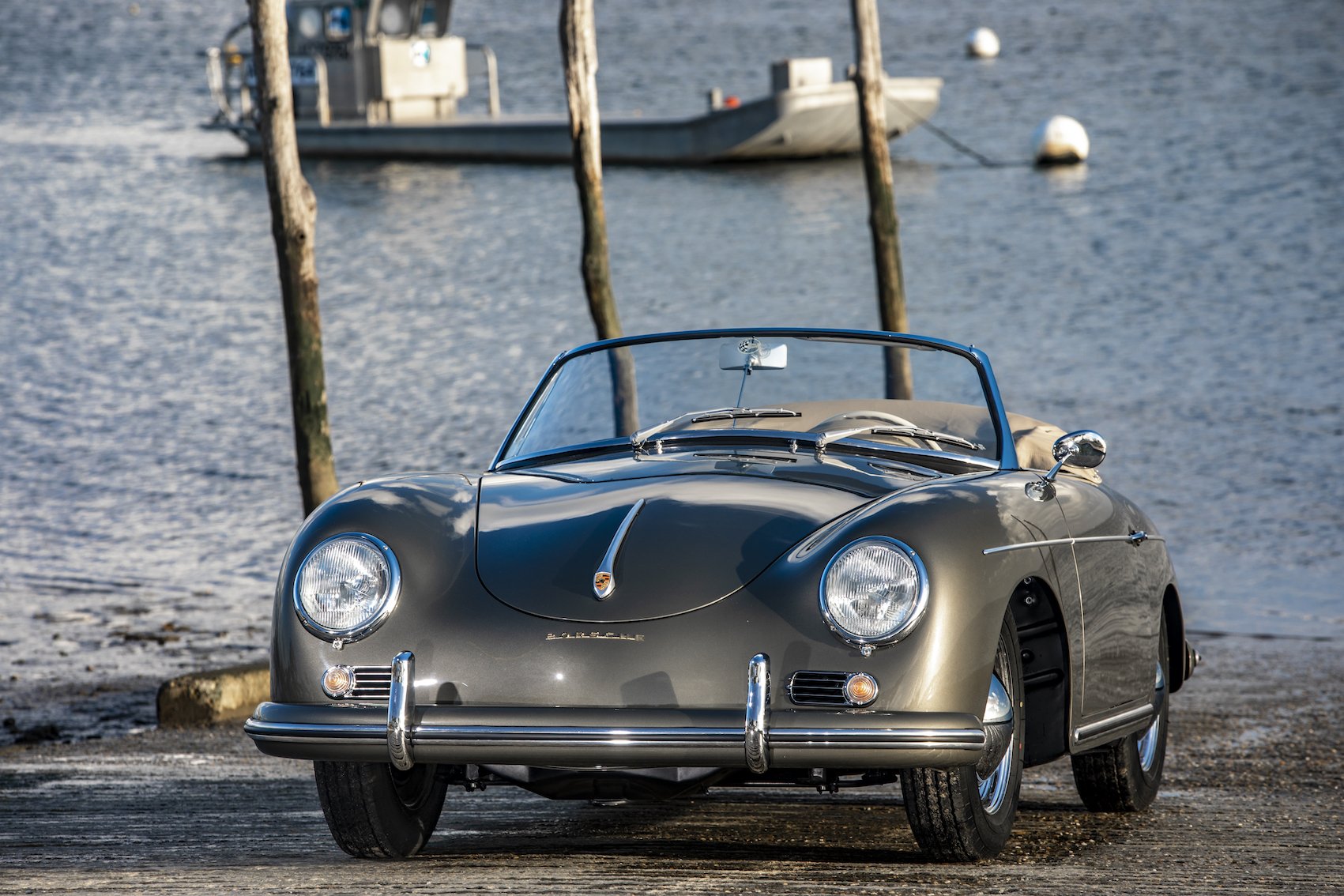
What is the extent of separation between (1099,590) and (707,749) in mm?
1558

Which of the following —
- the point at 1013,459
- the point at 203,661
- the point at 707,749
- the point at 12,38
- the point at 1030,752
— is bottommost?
the point at 203,661

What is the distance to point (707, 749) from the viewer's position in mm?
4215

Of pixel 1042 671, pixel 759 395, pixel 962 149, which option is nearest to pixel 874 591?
pixel 1042 671

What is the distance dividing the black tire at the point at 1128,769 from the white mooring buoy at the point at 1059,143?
37.9 meters

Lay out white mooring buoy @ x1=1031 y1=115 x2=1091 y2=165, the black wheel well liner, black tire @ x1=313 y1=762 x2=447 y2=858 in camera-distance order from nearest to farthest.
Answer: black tire @ x1=313 y1=762 x2=447 y2=858, the black wheel well liner, white mooring buoy @ x1=1031 y1=115 x2=1091 y2=165

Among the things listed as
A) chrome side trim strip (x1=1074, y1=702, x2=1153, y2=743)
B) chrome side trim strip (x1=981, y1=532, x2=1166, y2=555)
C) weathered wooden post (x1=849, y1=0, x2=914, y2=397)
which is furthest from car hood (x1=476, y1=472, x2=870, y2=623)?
weathered wooden post (x1=849, y1=0, x2=914, y2=397)

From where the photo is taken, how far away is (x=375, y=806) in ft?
15.6

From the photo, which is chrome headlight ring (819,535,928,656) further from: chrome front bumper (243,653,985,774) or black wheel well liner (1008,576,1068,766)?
black wheel well liner (1008,576,1068,766)

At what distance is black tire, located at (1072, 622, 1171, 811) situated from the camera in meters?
5.69

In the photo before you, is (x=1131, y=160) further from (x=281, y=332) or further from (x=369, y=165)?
(x=281, y=332)

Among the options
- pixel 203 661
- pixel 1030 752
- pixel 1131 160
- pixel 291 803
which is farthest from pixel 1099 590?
pixel 1131 160

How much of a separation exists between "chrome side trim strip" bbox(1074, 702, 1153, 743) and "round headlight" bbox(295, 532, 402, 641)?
6.22 ft

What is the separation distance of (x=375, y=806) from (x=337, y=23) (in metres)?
39.4

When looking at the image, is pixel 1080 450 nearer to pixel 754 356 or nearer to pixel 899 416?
pixel 899 416
